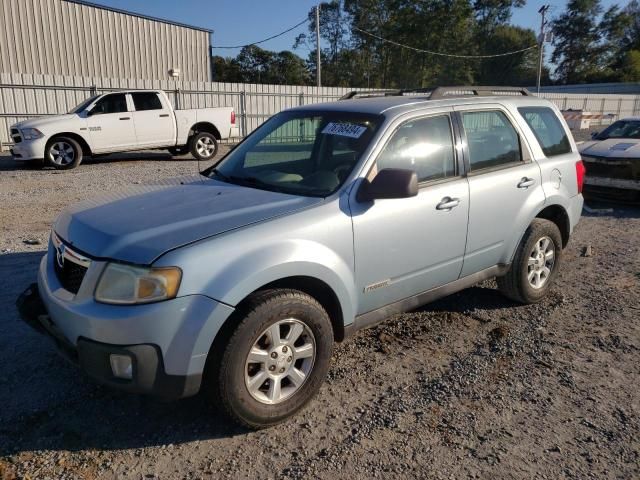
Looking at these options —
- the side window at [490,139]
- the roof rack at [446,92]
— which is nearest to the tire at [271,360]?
the side window at [490,139]

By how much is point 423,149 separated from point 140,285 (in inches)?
84.5

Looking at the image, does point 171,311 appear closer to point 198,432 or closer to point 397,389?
point 198,432

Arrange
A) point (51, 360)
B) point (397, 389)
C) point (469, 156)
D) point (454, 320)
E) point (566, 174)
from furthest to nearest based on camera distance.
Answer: point (566, 174)
point (454, 320)
point (469, 156)
point (51, 360)
point (397, 389)

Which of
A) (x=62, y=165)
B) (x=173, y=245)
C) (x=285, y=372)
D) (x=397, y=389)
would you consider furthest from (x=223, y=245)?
(x=62, y=165)

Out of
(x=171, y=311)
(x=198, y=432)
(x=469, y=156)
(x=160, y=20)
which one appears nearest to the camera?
(x=171, y=311)

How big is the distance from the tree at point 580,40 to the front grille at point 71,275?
279 feet

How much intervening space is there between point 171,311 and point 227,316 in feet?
0.90

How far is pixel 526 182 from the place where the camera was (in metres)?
4.27

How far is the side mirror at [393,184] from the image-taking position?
3074 millimetres

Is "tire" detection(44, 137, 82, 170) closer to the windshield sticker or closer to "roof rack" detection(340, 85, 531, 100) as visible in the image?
"roof rack" detection(340, 85, 531, 100)

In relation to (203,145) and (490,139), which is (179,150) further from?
(490,139)

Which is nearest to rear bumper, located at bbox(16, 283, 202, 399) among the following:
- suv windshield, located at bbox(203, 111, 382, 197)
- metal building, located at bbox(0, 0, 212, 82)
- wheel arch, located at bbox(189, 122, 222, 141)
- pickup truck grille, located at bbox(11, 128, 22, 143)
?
suv windshield, located at bbox(203, 111, 382, 197)

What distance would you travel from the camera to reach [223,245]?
2637 mm

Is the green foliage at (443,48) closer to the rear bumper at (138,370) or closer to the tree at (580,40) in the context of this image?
the tree at (580,40)
